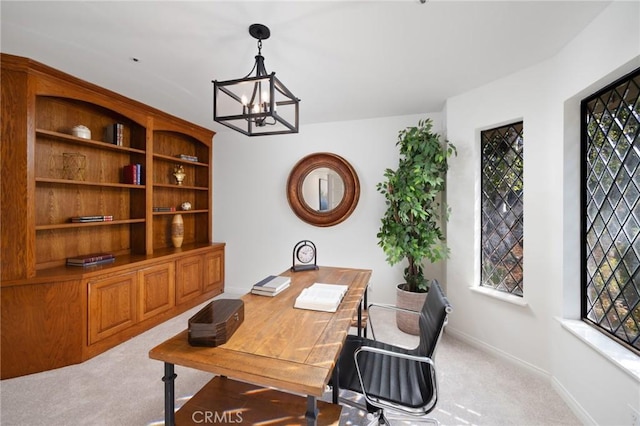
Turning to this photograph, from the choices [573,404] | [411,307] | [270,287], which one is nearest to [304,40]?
[270,287]

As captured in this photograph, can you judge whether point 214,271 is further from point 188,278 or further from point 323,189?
point 323,189

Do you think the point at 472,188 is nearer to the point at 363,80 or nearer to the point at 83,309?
the point at 363,80

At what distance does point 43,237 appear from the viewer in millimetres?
2461

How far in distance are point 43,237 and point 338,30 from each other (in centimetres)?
320

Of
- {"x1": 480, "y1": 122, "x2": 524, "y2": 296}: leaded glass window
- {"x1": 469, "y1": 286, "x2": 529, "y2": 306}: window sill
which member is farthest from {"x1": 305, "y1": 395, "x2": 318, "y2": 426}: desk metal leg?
{"x1": 480, "y1": 122, "x2": 524, "y2": 296}: leaded glass window

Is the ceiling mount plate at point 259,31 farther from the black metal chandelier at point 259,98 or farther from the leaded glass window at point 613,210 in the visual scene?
the leaded glass window at point 613,210

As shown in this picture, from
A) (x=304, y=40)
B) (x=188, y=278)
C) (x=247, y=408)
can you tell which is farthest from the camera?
(x=188, y=278)

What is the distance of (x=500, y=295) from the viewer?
234 centimetres

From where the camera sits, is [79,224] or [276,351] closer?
[276,351]

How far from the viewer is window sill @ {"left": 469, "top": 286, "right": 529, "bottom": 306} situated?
2199 millimetres

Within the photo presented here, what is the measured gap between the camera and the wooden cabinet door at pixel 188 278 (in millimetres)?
3295

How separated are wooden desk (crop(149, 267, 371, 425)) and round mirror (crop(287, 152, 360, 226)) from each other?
2.06 metres

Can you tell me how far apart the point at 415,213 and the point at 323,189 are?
→ 4.53 feet

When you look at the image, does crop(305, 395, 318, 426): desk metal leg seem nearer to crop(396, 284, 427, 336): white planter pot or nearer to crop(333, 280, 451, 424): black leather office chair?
crop(333, 280, 451, 424): black leather office chair
